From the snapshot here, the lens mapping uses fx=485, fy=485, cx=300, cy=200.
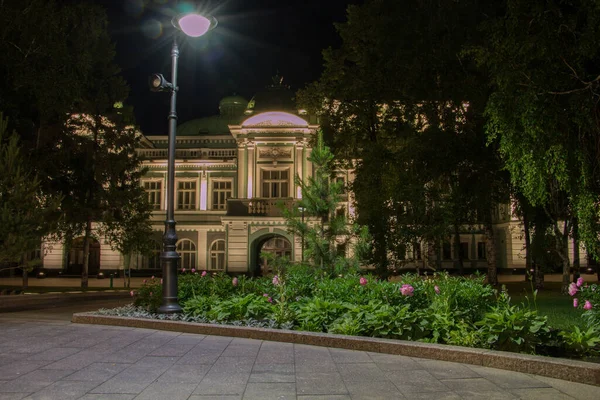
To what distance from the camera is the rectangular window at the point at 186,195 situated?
40938mm

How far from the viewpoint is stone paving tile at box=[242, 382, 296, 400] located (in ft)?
16.0

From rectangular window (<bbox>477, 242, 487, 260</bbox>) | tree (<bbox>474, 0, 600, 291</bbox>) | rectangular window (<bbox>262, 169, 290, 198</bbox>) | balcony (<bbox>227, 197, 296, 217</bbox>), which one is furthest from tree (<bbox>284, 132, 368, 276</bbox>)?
rectangular window (<bbox>477, 242, 487, 260</bbox>)

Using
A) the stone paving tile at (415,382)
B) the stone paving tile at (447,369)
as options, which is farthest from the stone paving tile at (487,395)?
the stone paving tile at (447,369)

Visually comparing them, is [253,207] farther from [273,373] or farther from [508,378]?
[508,378]

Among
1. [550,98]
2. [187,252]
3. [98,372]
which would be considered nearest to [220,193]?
[187,252]

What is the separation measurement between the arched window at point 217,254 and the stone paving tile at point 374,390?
35.5 metres

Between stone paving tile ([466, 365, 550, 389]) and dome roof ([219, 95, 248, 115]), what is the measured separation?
146 feet

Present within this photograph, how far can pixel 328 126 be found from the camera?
84.0 ft

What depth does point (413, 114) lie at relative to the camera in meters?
20.4

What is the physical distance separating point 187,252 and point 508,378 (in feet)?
119

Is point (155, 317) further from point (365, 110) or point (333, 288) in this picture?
point (365, 110)

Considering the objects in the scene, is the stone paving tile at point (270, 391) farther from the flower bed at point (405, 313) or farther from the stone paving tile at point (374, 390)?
the flower bed at point (405, 313)

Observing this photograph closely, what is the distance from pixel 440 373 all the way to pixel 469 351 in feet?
2.14

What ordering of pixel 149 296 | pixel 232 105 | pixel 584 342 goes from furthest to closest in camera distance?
pixel 232 105
pixel 149 296
pixel 584 342
